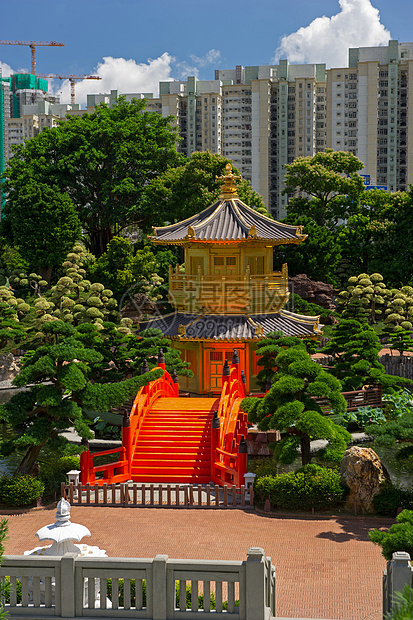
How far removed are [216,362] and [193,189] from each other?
2058cm

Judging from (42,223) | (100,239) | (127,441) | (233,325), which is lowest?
(127,441)

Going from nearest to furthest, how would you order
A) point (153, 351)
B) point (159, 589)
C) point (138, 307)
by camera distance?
point (159, 589) < point (153, 351) < point (138, 307)

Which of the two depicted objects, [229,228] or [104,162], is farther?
[104,162]

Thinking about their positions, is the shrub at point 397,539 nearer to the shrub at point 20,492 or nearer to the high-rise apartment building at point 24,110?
the shrub at point 20,492

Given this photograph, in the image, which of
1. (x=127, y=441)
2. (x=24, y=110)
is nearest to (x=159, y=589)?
(x=127, y=441)

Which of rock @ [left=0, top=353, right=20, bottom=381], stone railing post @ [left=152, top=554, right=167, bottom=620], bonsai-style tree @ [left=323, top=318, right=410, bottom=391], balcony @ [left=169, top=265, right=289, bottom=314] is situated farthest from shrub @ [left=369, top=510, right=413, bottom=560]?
rock @ [left=0, top=353, right=20, bottom=381]

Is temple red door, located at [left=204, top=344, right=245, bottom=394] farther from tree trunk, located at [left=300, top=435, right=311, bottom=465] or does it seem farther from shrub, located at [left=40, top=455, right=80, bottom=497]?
tree trunk, located at [left=300, top=435, right=311, bottom=465]

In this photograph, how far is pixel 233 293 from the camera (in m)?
26.5

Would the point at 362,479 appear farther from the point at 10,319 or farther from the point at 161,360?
the point at 10,319

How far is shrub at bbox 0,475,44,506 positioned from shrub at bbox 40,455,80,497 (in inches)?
18.7

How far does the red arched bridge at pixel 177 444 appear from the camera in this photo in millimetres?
17547

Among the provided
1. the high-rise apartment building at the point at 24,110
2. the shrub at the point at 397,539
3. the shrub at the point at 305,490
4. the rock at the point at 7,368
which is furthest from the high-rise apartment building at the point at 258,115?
the shrub at the point at 397,539

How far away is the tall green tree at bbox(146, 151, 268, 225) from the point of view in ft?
144

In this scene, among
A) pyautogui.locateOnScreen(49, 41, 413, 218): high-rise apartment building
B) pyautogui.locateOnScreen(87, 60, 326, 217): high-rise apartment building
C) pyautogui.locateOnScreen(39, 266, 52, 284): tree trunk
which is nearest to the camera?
pyautogui.locateOnScreen(39, 266, 52, 284): tree trunk
